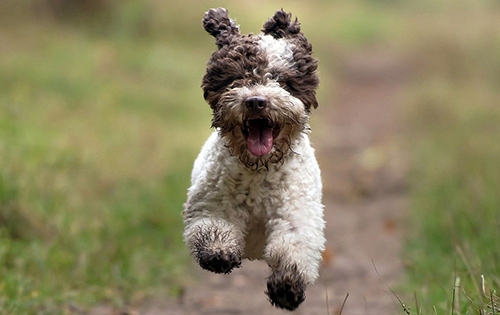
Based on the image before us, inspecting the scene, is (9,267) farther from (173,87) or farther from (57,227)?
(173,87)

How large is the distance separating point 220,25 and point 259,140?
805mm

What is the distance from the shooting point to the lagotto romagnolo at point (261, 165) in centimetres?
432

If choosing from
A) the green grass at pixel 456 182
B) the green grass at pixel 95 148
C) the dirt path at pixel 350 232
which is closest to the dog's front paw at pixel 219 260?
the dirt path at pixel 350 232

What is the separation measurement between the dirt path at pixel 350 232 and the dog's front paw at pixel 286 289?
30.3 inches

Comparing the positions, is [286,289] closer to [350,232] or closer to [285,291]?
[285,291]

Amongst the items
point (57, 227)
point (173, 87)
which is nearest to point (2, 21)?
point (173, 87)

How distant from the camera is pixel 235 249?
4.40 metres

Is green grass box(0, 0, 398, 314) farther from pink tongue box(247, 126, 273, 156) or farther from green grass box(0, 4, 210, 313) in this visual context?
pink tongue box(247, 126, 273, 156)

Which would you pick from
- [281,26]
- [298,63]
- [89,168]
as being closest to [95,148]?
[89,168]

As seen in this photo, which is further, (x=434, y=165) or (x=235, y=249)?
(x=434, y=165)

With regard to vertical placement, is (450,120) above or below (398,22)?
below

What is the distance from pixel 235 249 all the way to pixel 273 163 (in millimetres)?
605

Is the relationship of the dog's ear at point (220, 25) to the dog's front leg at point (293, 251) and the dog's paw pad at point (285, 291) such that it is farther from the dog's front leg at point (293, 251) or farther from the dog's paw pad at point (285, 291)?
the dog's paw pad at point (285, 291)

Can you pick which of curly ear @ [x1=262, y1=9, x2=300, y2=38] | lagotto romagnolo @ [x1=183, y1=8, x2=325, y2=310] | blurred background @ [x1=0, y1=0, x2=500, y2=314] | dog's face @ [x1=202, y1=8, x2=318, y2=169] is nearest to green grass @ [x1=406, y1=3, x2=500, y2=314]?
blurred background @ [x1=0, y1=0, x2=500, y2=314]
